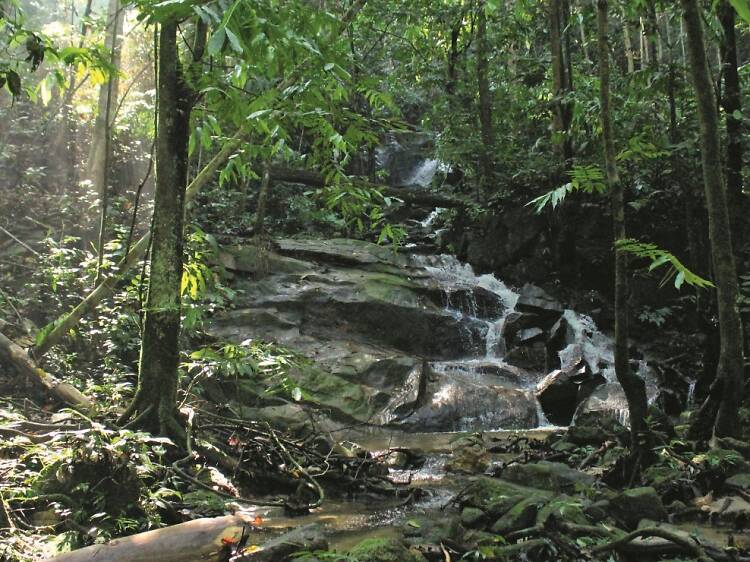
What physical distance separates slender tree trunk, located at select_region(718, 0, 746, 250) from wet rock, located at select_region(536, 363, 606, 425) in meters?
3.64

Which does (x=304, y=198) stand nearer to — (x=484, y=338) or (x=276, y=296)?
(x=276, y=296)

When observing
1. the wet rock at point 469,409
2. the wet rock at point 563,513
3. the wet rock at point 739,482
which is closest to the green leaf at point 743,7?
the wet rock at point 563,513

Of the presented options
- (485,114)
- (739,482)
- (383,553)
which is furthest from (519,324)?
(383,553)

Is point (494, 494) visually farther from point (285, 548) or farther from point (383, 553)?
point (285, 548)

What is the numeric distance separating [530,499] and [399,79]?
13.3m

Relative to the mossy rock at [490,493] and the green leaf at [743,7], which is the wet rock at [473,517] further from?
the green leaf at [743,7]

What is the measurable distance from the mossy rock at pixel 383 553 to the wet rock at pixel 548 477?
7.56ft

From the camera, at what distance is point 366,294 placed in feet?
41.0

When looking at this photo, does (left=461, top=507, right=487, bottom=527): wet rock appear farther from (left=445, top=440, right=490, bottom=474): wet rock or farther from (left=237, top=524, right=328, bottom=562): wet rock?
(left=445, top=440, right=490, bottom=474): wet rock

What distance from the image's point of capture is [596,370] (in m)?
10.9

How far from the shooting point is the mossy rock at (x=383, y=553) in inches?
140

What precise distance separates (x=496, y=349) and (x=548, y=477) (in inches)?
273

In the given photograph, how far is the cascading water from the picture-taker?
1001 centimetres

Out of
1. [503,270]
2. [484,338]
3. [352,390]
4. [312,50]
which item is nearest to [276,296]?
[352,390]
